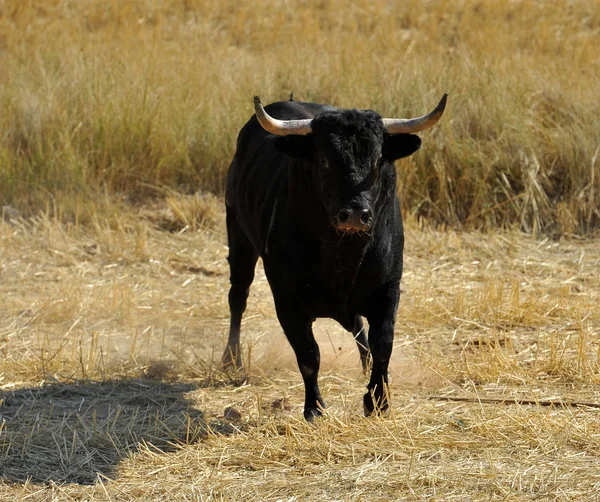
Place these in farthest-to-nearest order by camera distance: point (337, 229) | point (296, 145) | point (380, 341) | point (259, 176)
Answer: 1. point (259, 176)
2. point (380, 341)
3. point (296, 145)
4. point (337, 229)

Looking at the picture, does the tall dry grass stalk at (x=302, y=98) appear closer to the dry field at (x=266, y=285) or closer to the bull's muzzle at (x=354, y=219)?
the dry field at (x=266, y=285)

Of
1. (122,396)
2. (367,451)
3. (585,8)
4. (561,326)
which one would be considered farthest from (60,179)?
(585,8)

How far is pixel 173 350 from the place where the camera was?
6875 mm

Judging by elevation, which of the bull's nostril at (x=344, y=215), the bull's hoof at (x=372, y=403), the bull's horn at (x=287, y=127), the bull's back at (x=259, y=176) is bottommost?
the bull's hoof at (x=372, y=403)

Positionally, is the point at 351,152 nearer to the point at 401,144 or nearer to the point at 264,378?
the point at 401,144

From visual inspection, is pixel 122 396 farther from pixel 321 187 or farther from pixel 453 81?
pixel 453 81

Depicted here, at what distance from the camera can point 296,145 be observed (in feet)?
16.8

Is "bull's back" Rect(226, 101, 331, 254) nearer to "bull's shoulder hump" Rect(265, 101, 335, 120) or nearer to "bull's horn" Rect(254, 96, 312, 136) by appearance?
"bull's shoulder hump" Rect(265, 101, 335, 120)

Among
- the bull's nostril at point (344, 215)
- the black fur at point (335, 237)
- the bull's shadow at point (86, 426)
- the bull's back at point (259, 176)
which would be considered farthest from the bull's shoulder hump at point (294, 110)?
the bull's shadow at point (86, 426)

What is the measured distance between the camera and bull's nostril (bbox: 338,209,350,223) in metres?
4.71

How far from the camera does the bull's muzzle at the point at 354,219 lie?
185 inches

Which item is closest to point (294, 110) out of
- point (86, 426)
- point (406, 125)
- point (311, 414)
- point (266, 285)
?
point (406, 125)

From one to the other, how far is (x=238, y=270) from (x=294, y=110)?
4.21 feet

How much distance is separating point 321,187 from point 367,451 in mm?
1284
